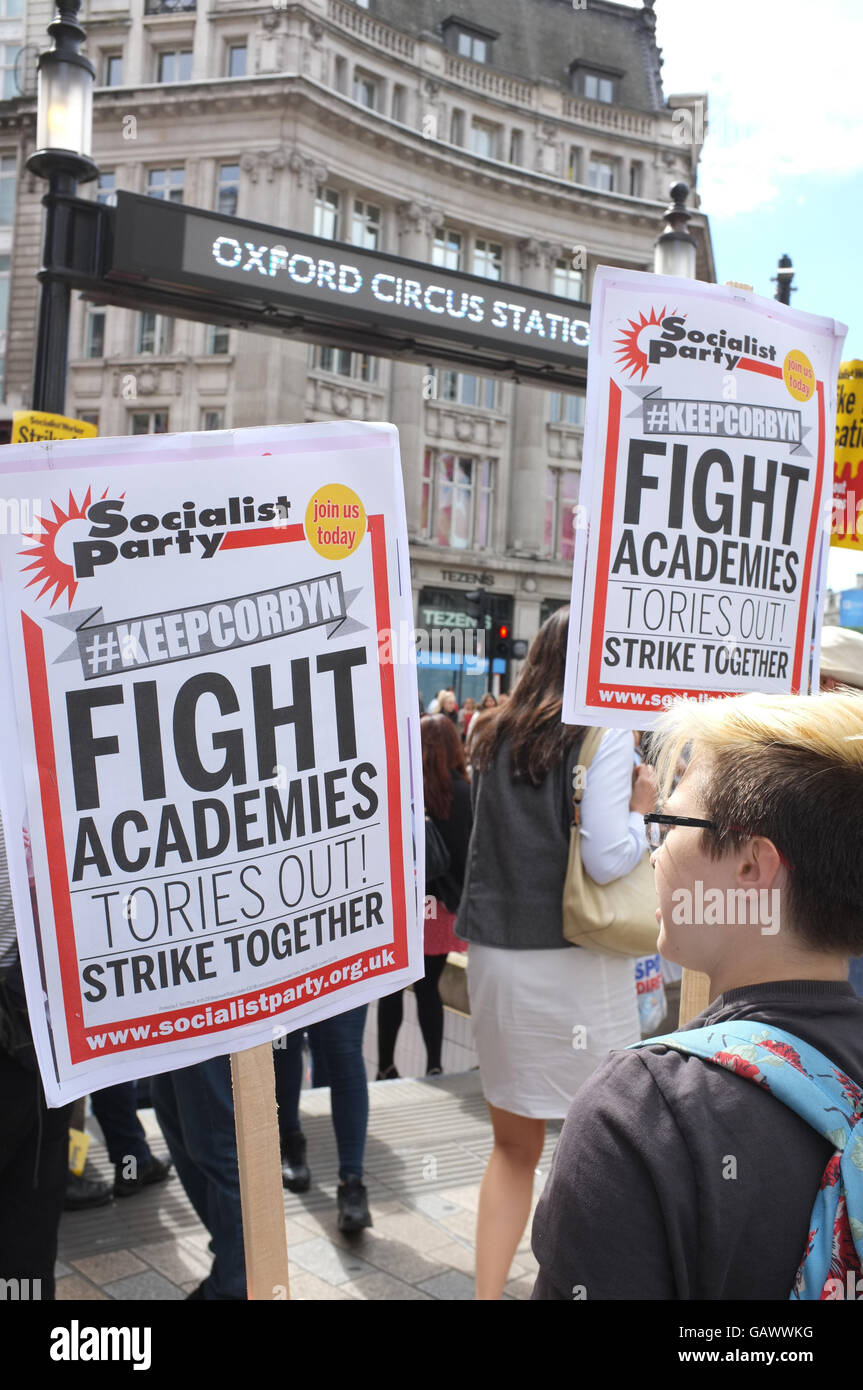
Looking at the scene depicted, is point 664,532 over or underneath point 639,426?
underneath

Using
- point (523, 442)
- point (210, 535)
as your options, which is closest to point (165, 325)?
point (523, 442)

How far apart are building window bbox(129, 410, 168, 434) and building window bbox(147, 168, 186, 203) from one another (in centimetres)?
493

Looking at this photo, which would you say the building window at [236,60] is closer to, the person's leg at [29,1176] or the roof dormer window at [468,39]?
→ the roof dormer window at [468,39]

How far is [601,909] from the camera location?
2896mm

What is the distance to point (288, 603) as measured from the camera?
196 cm

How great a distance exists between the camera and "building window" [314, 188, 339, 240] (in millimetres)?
26584

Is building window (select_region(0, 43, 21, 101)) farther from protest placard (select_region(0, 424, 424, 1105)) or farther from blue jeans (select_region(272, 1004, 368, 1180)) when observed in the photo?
protest placard (select_region(0, 424, 424, 1105))

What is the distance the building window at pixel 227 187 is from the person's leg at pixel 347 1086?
25691 mm

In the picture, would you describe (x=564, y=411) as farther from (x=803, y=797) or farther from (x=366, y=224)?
(x=803, y=797)

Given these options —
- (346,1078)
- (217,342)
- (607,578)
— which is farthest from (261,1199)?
(217,342)

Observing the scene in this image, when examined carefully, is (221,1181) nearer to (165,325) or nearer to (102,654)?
(102,654)

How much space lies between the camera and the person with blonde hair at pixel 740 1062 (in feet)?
3.57

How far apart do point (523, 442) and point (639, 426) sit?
27.9m

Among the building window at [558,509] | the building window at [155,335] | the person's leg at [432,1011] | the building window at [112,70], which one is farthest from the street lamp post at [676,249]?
the building window at [112,70]
